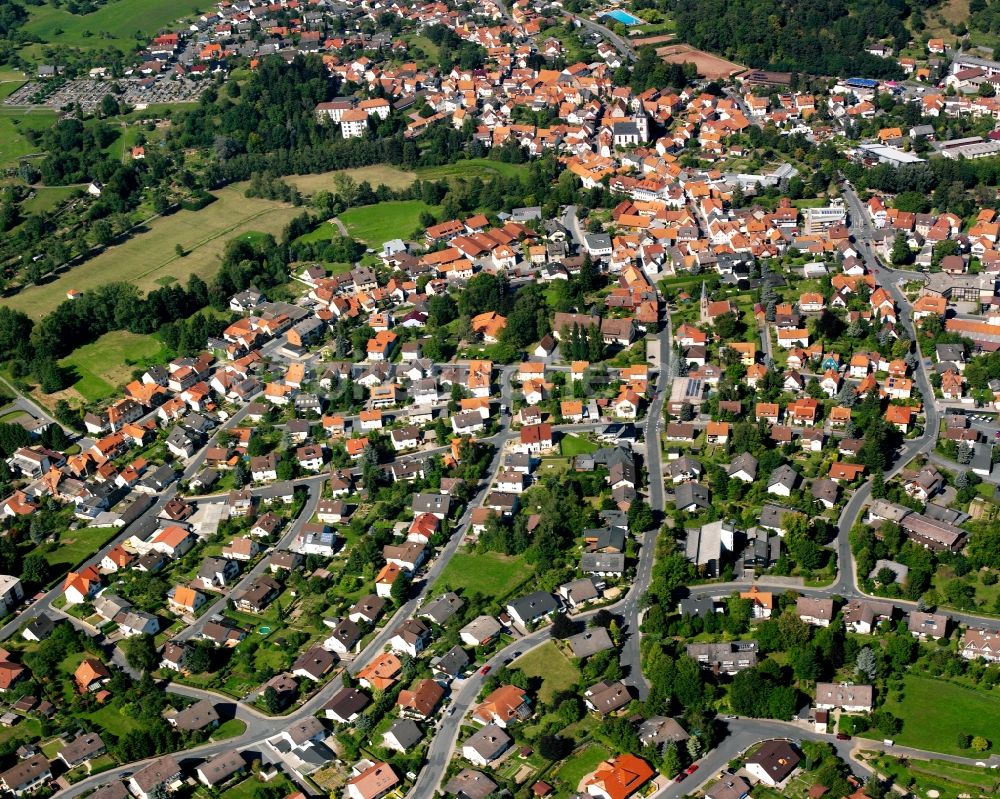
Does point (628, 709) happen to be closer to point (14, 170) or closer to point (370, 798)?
point (370, 798)

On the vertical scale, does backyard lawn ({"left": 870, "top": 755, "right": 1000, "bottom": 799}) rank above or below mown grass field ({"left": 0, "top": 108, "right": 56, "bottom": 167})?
below

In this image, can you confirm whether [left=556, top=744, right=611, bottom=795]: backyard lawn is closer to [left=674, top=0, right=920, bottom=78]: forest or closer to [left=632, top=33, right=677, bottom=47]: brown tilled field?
[left=674, top=0, right=920, bottom=78]: forest

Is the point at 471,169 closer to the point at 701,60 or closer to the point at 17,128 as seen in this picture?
the point at 701,60

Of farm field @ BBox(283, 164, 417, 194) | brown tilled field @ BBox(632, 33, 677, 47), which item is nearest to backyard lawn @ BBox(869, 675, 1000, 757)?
farm field @ BBox(283, 164, 417, 194)

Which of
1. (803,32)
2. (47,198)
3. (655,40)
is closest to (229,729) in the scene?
(47,198)

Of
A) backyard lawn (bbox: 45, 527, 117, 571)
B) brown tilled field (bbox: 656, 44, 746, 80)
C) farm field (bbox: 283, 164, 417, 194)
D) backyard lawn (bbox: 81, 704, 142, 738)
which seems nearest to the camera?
backyard lawn (bbox: 81, 704, 142, 738)

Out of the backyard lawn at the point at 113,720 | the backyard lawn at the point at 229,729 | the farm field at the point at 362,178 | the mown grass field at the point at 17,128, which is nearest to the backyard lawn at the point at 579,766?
the backyard lawn at the point at 229,729

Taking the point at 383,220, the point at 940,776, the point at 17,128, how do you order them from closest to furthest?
the point at 940,776 → the point at 383,220 → the point at 17,128
